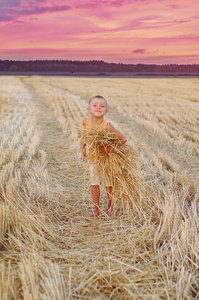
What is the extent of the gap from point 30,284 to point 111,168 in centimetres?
146

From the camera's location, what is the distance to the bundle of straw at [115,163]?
3.10 metres

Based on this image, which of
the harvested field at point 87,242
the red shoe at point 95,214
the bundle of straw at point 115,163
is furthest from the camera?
the red shoe at point 95,214

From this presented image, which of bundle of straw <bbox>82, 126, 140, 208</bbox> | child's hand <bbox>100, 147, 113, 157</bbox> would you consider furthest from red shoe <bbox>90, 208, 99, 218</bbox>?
child's hand <bbox>100, 147, 113, 157</bbox>

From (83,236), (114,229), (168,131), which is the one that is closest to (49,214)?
(83,236)

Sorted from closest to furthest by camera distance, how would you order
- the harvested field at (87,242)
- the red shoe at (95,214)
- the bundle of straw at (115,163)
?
the harvested field at (87,242)
the bundle of straw at (115,163)
the red shoe at (95,214)

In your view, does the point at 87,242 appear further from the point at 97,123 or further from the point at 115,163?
the point at 97,123

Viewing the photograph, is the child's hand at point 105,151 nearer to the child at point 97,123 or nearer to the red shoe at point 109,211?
the child at point 97,123

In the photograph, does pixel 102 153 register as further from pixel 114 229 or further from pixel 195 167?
pixel 195 167

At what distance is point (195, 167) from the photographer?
5250 millimetres

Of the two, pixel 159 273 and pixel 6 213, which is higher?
pixel 6 213

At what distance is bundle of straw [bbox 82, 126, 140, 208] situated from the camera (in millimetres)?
3100

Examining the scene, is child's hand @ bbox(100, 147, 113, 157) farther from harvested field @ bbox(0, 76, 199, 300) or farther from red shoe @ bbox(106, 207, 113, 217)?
red shoe @ bbox(106, 207, 113, 217)

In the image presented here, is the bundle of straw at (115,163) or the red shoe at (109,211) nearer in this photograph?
the bundle of straw at (115,163)

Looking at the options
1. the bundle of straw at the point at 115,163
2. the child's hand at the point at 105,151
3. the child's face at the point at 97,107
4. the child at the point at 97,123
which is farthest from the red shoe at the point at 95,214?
the child's face at the point at 97,107
